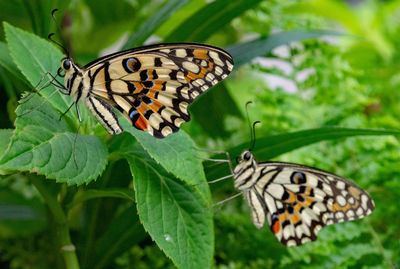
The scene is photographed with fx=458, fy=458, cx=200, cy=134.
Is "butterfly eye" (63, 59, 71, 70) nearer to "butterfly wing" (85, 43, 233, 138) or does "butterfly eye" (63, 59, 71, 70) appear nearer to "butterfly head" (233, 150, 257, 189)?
"butterfly wing" (85, 43, 233, 138)

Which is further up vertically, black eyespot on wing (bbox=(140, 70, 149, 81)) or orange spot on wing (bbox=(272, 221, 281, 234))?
black eyespot on wing (bbox=(140, 70, 149, 81))

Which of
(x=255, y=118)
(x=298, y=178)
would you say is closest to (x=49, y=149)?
(x=298, y=178)

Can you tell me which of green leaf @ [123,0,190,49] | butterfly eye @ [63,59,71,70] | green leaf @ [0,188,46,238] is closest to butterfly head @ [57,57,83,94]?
butterfly eye @ [63,59,71,70]

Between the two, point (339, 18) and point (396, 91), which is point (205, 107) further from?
point (339, 18)

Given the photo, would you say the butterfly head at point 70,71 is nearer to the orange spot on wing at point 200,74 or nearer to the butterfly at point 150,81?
the butterfly at point 150,81

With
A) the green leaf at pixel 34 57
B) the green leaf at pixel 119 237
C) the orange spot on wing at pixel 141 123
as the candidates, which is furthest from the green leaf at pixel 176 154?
the green leaf at pixel 119 237
